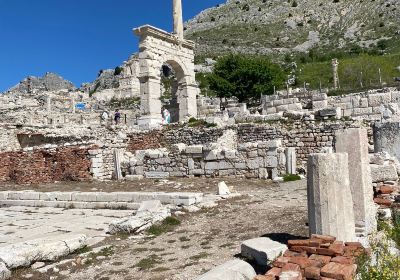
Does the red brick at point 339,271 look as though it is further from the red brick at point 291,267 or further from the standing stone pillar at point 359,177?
the standing stone pillar at point 359,177

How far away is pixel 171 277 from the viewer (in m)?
4.89

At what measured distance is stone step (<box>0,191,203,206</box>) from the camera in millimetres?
9633

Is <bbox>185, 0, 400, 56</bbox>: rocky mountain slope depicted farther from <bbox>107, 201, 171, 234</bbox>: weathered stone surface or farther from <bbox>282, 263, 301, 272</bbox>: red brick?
<bbox>282, 263, 301, 272</bbox>: red brick

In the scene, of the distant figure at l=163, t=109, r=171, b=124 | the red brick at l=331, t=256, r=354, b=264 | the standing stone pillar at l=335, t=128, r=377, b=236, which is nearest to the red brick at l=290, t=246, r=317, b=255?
the red brick at l=331, t=256, r=354, b=264

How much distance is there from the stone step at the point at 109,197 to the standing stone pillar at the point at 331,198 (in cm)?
469

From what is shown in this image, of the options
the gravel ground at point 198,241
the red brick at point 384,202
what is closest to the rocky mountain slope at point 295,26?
the gravel ground at point 198,241

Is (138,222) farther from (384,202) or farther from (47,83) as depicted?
(47,83)

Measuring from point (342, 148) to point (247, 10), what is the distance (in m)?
91.4

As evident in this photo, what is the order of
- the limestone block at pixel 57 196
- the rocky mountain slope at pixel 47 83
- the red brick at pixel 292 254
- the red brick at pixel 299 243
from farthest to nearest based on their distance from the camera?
the rocky mountain slope at pixel 47 83 → the limestone block at pixel 57 196 → the red brick at pixel 299 243 → the red brick at pixel 292 254

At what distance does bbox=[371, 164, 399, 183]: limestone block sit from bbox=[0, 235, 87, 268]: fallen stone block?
5504mm

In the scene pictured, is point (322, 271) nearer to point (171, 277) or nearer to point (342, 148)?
point (171, 277)

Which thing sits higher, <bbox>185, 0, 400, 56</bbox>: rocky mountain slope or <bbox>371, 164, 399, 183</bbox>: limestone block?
<bbox>185, 0, 400, 56</bbox>: rocky mountain slope

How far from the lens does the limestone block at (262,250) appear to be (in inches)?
192

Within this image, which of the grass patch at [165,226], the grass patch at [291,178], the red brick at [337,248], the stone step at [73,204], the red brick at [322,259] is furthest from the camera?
the grass patch at [291,178]
